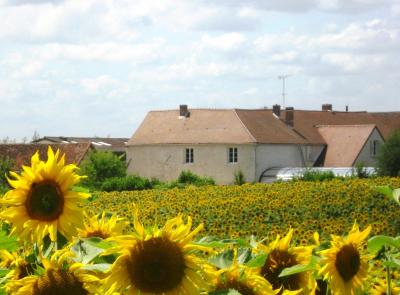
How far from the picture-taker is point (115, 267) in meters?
1.64

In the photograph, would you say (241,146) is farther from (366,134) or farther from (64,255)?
(64,255)

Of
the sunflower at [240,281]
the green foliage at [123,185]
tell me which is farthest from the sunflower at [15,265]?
the green foliage at [123,185]

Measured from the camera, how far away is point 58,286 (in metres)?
1.73

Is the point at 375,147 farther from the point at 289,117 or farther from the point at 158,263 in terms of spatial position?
the point at 158,263

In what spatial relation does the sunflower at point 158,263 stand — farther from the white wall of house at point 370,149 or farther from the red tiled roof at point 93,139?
the red tiled roof at point 93,139

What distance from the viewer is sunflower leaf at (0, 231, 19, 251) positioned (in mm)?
2033

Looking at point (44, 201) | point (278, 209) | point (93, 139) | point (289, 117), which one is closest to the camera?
point (44, 201)

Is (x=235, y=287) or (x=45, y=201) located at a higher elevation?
(x=45, y=201)

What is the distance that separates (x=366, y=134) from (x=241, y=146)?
8.68 meters

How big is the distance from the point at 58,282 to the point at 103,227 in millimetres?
385

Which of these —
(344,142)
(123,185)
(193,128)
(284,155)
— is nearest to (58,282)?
(123,185)

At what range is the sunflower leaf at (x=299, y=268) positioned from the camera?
1837mm

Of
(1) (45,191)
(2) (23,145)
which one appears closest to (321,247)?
(1) (45,191)

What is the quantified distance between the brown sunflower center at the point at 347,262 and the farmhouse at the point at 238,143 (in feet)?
178
